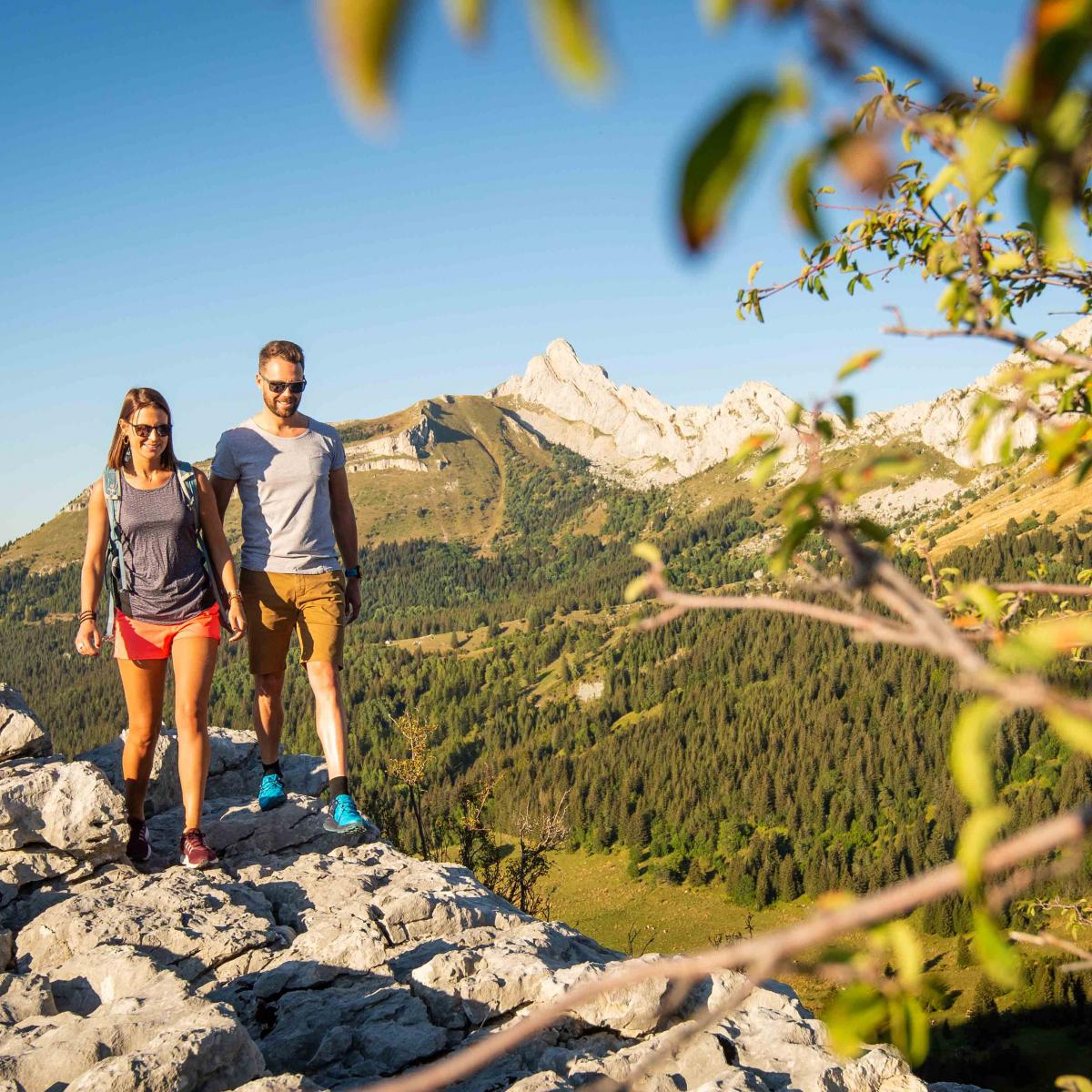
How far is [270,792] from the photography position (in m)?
9.00

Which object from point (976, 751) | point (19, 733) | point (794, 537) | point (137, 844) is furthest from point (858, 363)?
point (19, 733)

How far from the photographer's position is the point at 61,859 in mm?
7656

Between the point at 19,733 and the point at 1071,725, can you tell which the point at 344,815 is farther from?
the point at 1071,725

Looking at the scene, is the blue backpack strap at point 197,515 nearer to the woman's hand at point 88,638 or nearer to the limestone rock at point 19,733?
the woman's hand at point 88,638

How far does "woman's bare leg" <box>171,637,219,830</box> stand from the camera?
737cm

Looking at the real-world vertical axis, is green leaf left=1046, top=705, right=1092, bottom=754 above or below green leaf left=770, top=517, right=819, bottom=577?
below

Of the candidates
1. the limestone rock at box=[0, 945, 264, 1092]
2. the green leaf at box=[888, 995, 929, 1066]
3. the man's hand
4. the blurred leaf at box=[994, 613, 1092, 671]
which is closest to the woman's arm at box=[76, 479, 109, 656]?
the man's hand

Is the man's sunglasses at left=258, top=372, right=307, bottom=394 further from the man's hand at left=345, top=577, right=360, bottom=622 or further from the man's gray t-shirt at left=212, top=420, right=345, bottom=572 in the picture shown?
the man's hand at left=345, top=577, right=360, bottom=622

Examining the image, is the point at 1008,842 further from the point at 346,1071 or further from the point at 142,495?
the point at 142,495

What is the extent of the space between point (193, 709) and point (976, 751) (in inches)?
279

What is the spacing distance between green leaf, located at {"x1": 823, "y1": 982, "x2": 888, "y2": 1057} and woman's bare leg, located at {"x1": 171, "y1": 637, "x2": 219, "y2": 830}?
21.7ft

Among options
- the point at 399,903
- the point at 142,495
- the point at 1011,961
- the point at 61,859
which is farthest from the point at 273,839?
the point at 1011,961

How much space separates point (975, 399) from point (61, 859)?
781 cm

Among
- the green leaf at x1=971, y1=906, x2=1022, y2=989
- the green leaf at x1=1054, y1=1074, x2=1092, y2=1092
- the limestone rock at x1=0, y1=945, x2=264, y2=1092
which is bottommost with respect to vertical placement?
the limestone rock at x1=0, y1=945, x2=264, y2=1092
